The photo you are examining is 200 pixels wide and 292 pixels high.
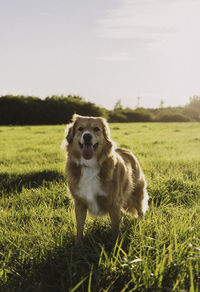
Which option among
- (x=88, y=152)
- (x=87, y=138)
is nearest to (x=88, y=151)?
(x=88, y=152)

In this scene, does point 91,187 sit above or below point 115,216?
above

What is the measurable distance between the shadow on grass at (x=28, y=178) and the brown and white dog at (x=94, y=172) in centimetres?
191

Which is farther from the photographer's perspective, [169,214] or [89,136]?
[169,214]

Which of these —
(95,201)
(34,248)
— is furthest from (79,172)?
(34,248)

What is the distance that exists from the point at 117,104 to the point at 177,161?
5182 centimetres

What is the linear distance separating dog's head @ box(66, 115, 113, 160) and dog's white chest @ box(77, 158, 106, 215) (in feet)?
0.51

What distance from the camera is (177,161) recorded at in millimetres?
6535

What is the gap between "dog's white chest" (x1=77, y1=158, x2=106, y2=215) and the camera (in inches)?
111

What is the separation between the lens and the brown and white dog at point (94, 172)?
9.29ft

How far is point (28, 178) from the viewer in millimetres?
5086

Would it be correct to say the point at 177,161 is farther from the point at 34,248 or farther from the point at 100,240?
the point at 34,248

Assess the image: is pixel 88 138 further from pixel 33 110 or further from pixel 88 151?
pixel 33 110

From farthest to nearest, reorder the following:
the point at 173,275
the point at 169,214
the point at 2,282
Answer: the point at 169,214 → the point at 2,282 → the point at 173,275

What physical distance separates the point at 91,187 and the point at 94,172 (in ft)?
0.58
